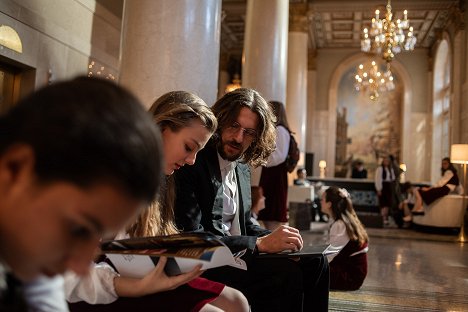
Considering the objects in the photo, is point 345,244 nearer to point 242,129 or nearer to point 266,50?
point 242,129

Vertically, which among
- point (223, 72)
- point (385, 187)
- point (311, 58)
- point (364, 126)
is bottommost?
point (385, 187)

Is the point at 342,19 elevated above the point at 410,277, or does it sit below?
above

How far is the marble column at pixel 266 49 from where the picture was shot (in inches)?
303

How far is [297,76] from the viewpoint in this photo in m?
14.7

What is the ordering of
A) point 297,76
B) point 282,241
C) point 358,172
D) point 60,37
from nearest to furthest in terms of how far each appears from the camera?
point 282,241
point 60,37
point 297,76
point 358,172

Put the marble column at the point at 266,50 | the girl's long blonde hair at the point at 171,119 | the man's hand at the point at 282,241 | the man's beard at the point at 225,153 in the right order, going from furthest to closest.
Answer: the marble column at the point at 266,50, the man's beard at the point at 225,153, the man's hand at the point at 282,241, the girl's long blonde hair at the point at 171,119

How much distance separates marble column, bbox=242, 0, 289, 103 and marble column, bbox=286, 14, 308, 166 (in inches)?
245

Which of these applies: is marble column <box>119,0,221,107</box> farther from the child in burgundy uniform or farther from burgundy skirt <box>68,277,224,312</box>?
the child in burgundy uniform

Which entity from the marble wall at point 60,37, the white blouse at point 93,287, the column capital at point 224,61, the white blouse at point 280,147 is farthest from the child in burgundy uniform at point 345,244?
the column capital at point 224,61

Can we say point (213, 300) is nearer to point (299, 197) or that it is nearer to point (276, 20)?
point (276, 20)

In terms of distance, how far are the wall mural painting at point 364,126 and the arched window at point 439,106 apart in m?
1.76

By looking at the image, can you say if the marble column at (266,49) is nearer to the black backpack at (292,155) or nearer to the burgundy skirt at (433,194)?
the black backpack at (292,155)

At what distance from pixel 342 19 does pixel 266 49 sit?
11.5 metres

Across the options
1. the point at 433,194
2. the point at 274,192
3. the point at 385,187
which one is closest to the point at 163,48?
the point at 274,192
